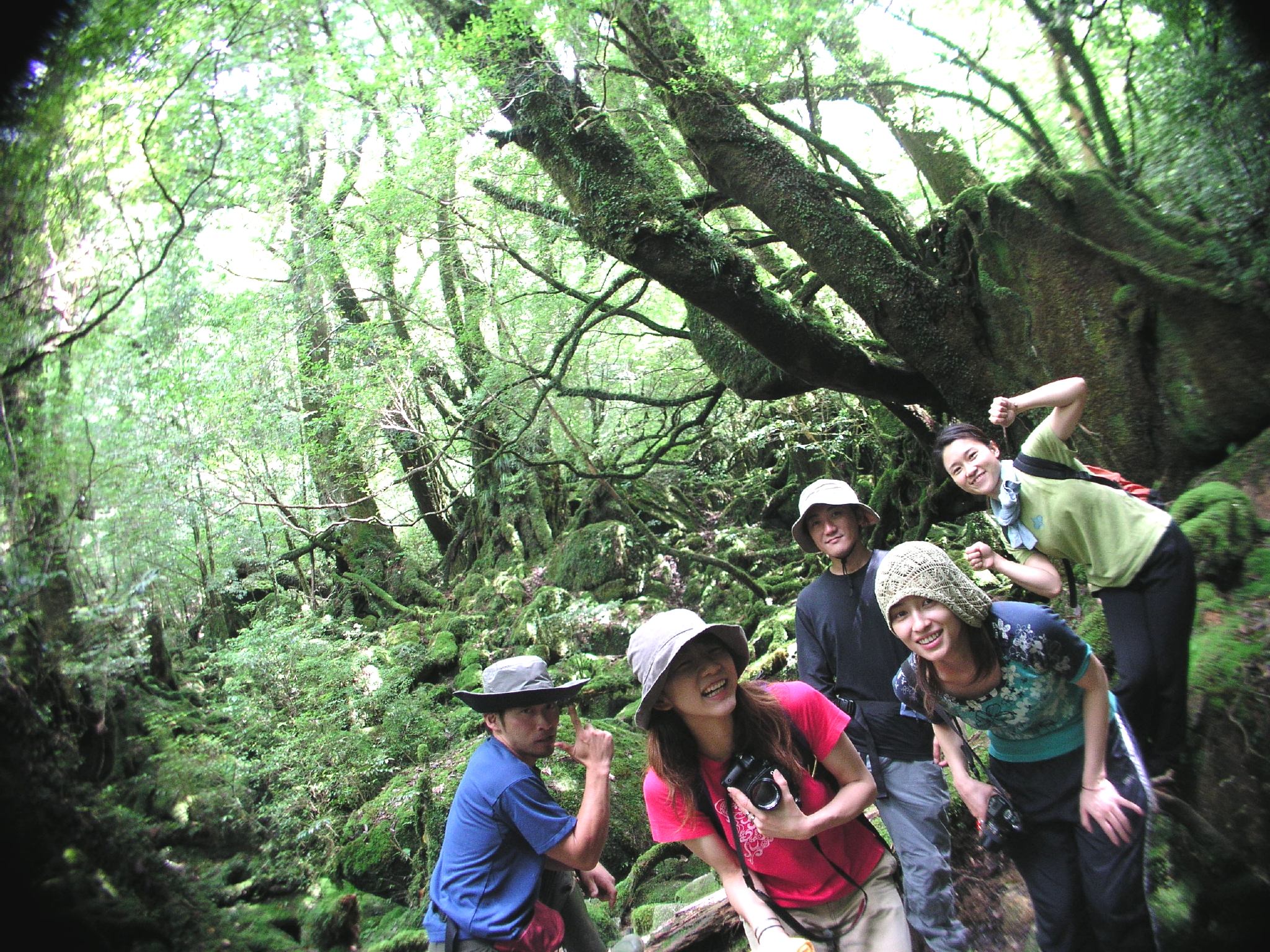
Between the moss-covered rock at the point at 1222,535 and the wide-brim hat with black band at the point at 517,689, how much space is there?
336 centimetres

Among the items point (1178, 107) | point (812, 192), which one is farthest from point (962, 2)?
point (1178, 107)

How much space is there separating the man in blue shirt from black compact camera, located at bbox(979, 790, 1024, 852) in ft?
4.14

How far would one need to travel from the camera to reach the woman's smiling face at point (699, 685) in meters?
2.15

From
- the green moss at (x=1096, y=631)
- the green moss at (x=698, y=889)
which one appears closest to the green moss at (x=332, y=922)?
the green moss at (x=698, y=889)

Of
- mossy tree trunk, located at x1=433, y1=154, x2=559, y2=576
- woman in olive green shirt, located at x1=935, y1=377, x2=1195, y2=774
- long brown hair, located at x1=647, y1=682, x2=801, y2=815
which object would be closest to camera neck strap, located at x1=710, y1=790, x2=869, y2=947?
long brown hair, located at x1=647, y1=682, x2=801, y2=815

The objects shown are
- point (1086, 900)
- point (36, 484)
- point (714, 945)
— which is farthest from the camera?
point (714, 945)

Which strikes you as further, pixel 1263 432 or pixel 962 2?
pixel 962 2

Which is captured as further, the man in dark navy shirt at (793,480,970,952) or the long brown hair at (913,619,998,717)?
the man in dark navy shirt at (793,480,970,952)

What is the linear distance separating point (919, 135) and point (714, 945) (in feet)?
25.6

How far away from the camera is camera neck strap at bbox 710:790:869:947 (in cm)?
215

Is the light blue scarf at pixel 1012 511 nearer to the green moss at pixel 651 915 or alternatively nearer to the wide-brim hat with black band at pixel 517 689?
the wide-brim hat with black band at pixel 517 689

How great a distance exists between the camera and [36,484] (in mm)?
1763

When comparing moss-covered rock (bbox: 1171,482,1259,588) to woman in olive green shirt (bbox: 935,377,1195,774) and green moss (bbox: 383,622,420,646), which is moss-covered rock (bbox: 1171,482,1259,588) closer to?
woman in olive green shirt (bbox: 935,377,1195,774)

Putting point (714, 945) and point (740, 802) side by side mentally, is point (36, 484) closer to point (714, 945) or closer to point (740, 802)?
point (740, 802)
